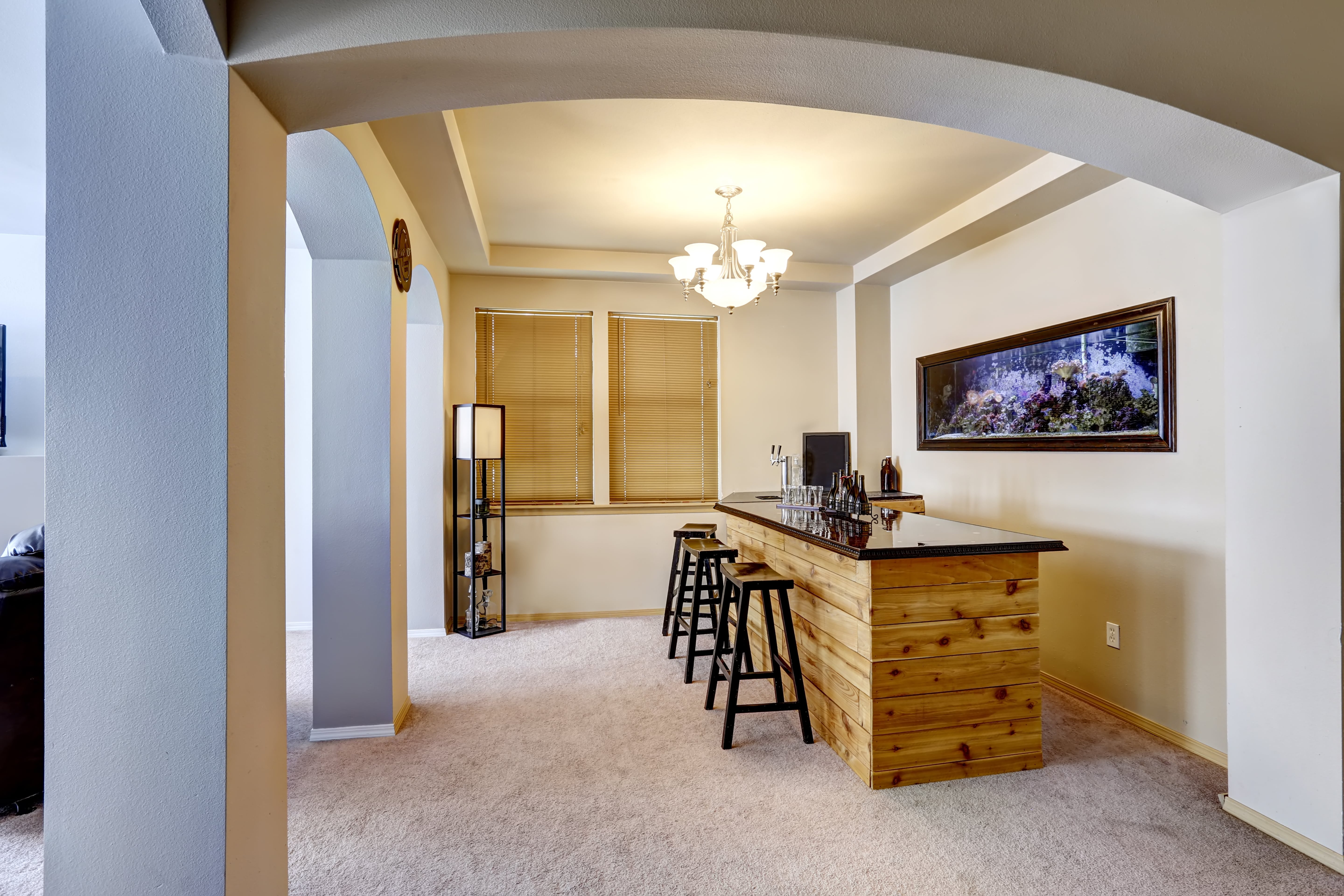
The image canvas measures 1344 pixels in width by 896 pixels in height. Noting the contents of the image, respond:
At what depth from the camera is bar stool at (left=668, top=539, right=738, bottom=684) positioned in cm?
360

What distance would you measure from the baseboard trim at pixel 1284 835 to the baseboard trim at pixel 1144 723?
415mm

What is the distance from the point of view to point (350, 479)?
9.48ft

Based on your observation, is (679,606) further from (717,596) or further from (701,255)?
(701,255)

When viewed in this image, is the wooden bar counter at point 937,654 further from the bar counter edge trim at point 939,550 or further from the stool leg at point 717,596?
the stool leg at point 717,596

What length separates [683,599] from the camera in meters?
4.18

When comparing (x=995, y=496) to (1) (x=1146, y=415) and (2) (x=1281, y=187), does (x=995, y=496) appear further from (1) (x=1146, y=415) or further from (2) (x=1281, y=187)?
(2) (x=1281, y=187)

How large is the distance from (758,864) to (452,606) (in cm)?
327

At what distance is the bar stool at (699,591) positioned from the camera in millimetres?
3596

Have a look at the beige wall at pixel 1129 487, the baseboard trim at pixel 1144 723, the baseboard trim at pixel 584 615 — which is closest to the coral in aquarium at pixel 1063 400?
the beige wall at pixel 1129 487

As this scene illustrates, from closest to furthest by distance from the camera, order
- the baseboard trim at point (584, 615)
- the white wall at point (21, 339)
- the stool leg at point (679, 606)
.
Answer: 1. the stool leg at point (679, 606)
2. the white wall at point (21, 339)
3. the baseboard trim at point (584, 615)

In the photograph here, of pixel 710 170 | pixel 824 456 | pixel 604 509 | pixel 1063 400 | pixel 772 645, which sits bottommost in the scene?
pixel 772 645

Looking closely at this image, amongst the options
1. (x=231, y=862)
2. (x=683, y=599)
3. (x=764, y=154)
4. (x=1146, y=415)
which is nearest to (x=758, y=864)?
(x=231, y=862)

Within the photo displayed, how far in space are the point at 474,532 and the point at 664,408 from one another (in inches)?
66.4

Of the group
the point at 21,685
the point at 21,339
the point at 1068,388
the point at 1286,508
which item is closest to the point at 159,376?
the point at 21,685
